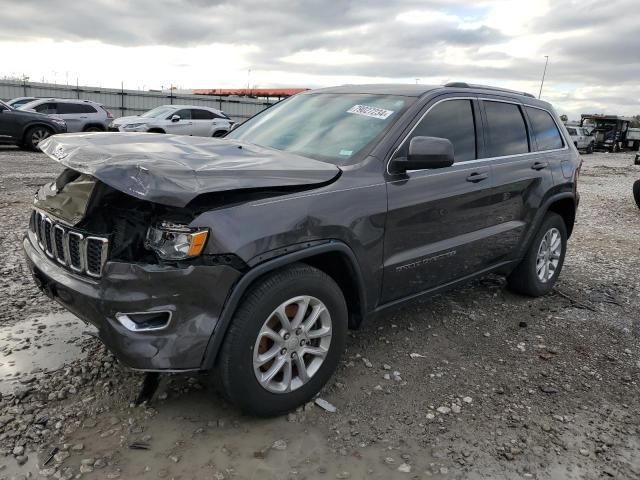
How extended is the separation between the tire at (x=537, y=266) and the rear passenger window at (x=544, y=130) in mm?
640

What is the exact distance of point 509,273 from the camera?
15.6 ft

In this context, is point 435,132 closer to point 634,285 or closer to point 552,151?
point 552,151

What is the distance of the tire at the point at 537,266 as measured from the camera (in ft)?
15.5

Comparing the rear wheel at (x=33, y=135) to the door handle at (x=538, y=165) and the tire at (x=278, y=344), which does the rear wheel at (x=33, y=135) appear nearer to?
the door handle at (x=538, y=165)

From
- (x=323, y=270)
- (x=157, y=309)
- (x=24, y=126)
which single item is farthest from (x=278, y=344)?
(x=24, y=126)

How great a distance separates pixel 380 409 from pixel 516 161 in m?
2.40

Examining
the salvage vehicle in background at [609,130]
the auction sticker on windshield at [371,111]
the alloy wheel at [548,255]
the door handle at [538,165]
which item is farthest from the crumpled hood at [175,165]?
the salvage vehicle in background at [609,130]

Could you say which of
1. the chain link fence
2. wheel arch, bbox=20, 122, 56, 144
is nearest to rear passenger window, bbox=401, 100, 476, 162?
wheel arch, bbox=20, 122, 56, 144

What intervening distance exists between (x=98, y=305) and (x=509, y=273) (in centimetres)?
357

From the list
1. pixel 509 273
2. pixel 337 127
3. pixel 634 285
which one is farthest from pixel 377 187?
pixel 634 285

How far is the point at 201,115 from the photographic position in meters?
19.0

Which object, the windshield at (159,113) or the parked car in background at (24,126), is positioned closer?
the parked car in background at (24,126)

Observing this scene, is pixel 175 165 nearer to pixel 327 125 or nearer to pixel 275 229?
pixel 275 229

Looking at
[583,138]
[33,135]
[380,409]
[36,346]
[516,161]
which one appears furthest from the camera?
[583,138]
